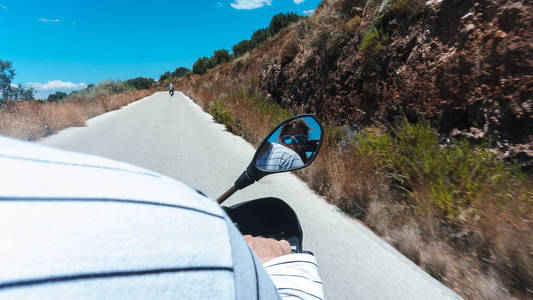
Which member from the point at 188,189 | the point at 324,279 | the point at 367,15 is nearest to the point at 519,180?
the point at 324,279

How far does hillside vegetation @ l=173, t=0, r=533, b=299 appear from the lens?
2.21 m

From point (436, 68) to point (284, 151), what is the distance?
365cm

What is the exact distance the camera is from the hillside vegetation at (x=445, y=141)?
7.26ft

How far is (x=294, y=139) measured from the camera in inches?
74.2

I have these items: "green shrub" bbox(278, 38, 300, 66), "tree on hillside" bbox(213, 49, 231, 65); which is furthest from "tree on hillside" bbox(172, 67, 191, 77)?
"green shrub" bbox(278, 38, 300, 66)

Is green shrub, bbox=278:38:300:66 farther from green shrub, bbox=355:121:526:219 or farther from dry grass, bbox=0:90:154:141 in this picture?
green shrub, bbox=355:121:526:219

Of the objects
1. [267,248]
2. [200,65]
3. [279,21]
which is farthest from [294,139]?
[200,65]

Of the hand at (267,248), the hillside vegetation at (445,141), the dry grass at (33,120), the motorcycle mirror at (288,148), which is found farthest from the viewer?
the dry grass at (33,120)

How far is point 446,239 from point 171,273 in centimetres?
267

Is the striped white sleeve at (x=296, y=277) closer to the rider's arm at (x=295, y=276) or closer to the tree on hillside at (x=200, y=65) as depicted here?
the rider's arm at (x=295, y=276)

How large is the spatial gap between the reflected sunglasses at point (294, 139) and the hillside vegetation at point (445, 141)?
58.5 inches

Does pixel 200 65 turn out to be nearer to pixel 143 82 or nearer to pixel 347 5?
pixel 143 82

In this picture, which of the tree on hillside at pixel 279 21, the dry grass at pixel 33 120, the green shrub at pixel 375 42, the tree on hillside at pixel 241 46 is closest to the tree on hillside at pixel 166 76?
the tree on hillside at pixel 241 46

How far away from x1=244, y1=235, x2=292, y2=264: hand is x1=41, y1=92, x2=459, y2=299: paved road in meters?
0.98
